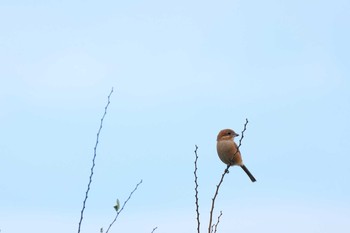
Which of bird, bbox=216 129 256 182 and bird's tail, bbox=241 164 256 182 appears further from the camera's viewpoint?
bird's tail, bbox=241 164 256 182

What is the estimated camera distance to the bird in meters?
9.59

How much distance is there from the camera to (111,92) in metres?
3.74

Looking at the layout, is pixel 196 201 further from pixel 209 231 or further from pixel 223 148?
pixel 223 148

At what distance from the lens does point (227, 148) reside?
9594 millimetres

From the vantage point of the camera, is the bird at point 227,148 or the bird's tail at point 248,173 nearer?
the bird at point 227,148

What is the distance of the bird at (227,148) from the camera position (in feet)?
31.4

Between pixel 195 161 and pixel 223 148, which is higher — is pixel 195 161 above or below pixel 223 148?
below

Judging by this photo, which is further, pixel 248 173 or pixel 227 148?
pixel 248 173

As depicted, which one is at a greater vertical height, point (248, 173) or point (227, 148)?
point (248, 173)

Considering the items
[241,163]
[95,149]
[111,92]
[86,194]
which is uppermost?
[241,163]

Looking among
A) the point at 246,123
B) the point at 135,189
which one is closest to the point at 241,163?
the point at 246,123

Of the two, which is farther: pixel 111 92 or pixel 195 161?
pixel 195 161

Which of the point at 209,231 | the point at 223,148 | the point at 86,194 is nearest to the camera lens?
the point at 209,231

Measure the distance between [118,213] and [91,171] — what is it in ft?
1.20
